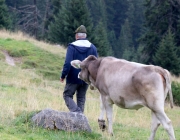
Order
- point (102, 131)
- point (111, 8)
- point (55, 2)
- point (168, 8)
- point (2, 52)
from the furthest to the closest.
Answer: point (111, 8), point (55, 2), point (168, 8), point (2, 52), point (102, 131)

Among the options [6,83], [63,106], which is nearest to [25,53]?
[6,83]

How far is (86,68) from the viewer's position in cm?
866

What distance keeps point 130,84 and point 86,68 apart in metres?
1.61

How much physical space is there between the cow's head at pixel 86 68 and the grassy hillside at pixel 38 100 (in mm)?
1049

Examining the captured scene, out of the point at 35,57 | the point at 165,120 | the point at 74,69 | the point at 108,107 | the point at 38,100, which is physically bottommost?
the point at 35,57

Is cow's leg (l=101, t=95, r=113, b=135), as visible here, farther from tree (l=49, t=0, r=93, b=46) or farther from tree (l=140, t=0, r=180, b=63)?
tree (l=140, t=0, r=180, b=63)

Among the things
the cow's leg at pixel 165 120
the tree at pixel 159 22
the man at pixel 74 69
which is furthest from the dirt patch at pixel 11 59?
the tree at pixel 159 22

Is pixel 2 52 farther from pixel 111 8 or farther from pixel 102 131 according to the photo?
pixel 111 8

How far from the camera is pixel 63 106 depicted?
1176 centimetres

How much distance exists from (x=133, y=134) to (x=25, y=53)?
50.5 ft

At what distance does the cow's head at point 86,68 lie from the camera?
Result: 8.55m

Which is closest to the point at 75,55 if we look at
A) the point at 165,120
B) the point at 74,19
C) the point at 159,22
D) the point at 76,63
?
the point at 76,63

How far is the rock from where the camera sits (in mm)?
7309

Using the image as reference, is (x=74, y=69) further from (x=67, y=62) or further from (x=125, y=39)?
(x=125, y=39)
